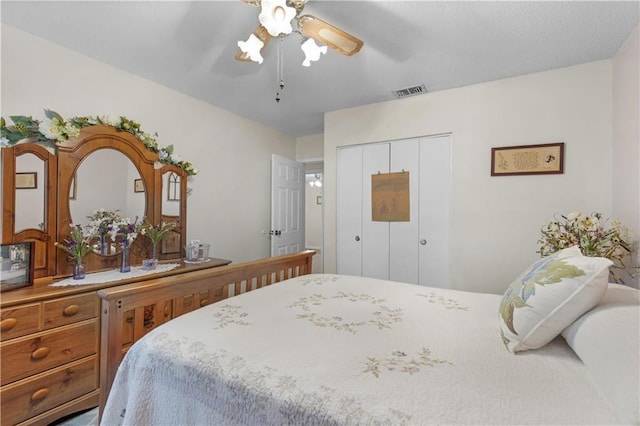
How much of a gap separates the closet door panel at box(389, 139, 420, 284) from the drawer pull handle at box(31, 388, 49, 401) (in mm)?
2813

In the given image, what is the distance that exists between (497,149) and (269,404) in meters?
2.77

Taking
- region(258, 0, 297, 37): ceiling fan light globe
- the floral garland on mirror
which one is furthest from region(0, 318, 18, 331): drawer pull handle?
region(258, 0, 297, 37): ceiling fan light globe

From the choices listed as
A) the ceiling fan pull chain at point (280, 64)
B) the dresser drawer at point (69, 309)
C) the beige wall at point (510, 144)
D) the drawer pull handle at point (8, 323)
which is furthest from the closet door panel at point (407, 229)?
the drawer pull handle at point (8, 323)

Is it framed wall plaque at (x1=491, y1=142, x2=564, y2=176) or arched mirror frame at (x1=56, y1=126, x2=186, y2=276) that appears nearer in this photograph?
arched mirror frame at (x1=56, y1=126, x2=186, y2=276)

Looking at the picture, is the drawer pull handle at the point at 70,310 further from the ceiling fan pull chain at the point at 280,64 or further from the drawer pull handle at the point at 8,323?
the ceiling fan pull chain at the point at 280,64

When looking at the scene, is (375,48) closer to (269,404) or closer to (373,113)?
(373,113)

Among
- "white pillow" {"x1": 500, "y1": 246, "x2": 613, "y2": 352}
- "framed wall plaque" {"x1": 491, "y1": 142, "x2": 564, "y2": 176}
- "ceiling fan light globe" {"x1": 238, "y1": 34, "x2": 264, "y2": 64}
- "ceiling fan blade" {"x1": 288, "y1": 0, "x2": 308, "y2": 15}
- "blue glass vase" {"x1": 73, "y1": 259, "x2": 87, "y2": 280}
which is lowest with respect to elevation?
"blue glass vase" {"x1": 73, "y1": 259, "x2": 87, "y2": 280}

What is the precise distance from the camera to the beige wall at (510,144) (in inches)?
90.1

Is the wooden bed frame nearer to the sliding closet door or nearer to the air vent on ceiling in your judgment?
the sliding closet door

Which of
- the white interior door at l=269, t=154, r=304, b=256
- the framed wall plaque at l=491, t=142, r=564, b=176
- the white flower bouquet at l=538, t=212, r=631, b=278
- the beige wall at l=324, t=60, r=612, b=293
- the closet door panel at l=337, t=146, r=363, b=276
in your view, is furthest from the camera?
the white interior door at l=269, t=154, r=304, b=256

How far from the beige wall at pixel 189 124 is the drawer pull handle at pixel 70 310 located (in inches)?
49.9

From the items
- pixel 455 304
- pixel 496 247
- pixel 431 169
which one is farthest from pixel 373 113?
pixel 455 304

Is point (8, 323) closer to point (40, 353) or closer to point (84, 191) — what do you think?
point (40, 353)

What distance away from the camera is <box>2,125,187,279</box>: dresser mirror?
1804 mm
